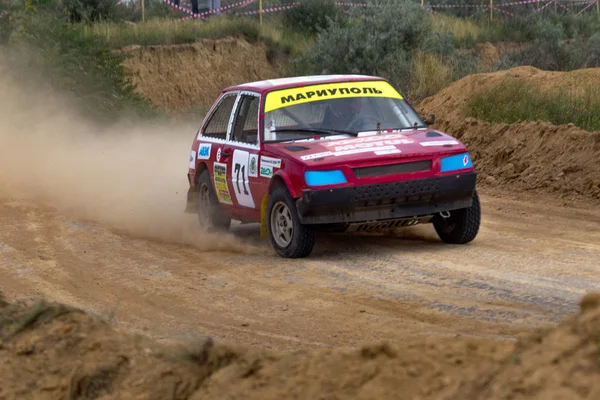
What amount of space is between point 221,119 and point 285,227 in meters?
2.15

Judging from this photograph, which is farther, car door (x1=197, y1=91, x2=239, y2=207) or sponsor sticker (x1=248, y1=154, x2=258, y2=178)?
car door (x1=197, y1=91, x2=239, y2=207)

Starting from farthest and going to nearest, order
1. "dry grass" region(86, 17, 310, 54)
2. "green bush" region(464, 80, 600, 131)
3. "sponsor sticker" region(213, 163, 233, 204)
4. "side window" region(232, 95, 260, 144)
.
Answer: "dry grass" region(86, 17, 310, 54) < "green bush" region(464, 80, 600, 131) < "sponsor sticker" region(213, 163, 233, 204) < "side window" region(232, 95, 260, 144)

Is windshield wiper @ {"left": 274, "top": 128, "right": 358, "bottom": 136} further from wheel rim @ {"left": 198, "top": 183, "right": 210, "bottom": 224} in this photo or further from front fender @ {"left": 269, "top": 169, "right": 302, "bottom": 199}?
wheel rim @ {"left": 198, "top": 183, "right": 210, "bottom": 224}

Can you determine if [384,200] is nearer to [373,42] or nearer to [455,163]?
[455,163]

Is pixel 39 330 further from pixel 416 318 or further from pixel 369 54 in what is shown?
pixel 369 54

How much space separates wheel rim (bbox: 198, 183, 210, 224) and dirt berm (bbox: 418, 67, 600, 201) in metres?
4.68

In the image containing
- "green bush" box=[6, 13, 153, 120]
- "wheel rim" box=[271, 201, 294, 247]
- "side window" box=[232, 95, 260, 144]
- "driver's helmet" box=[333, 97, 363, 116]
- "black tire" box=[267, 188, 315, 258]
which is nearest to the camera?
"black tire" box=[267, 188, 315, 258]

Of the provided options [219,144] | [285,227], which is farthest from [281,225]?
[219,144]

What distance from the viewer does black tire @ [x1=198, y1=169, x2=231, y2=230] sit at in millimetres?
11508

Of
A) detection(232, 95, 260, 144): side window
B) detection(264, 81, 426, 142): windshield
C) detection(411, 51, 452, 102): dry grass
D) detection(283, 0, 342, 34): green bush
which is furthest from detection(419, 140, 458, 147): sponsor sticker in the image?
detection(283, 0, 342, 34): green bush

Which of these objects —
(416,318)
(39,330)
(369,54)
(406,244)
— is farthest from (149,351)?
(369,54)

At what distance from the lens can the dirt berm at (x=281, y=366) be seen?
405 cm

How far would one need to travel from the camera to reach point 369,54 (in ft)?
82.4

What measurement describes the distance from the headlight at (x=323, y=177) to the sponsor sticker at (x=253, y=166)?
1.09m
